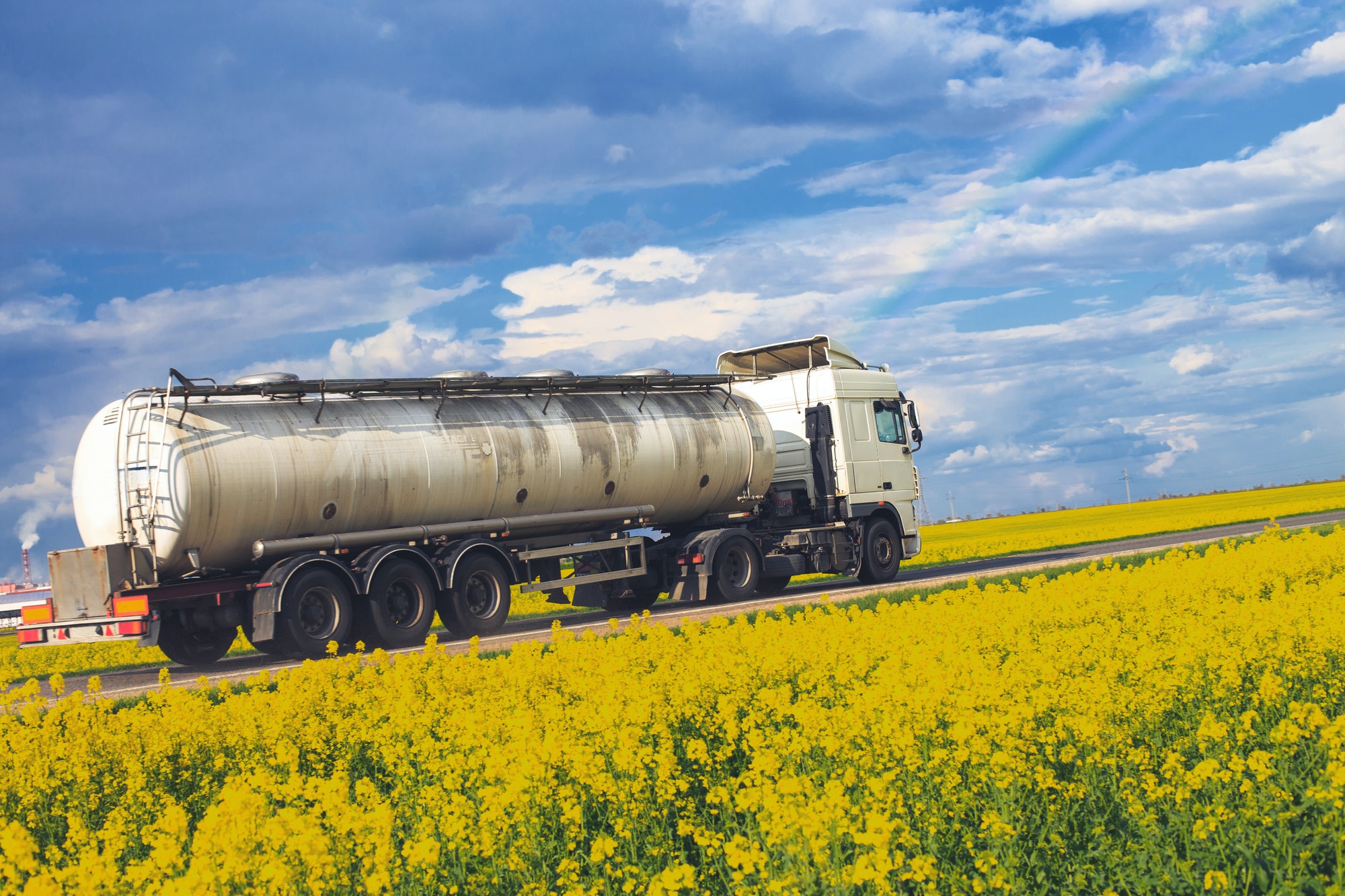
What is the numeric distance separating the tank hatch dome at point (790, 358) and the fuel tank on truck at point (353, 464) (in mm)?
4019

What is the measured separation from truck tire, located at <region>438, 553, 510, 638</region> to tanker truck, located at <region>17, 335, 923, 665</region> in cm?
4

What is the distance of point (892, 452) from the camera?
24094mm

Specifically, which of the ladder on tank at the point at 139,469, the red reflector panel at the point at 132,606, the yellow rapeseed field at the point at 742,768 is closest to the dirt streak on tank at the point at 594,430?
the ladder on tank at the point at 139,469

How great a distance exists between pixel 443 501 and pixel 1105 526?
128 ft

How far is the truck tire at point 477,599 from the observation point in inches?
679

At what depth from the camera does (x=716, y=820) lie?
641 cm

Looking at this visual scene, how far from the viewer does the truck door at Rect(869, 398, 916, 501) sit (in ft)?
77.8

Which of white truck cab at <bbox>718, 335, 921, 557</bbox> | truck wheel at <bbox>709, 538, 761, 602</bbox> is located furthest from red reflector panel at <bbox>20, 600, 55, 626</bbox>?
white truck cab at <bbox>718, 335, 921, 557</bbox>

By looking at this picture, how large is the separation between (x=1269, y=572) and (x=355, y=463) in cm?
1235

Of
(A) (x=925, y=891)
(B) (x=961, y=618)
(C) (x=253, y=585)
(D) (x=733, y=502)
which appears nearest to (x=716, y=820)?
(A) (x=925, y=891)

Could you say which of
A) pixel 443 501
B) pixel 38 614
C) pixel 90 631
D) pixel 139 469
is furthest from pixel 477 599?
pixel 38 614

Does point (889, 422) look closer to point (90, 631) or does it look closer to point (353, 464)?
point (353, 464)

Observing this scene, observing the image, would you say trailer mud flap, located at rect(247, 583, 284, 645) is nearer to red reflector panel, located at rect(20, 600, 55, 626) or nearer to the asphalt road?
the asphalt road

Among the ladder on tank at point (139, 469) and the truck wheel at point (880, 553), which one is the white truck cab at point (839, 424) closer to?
the truck wheel at point (880, 553)
